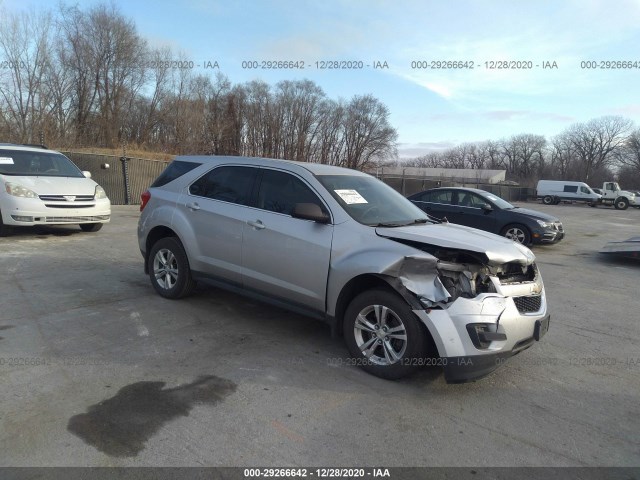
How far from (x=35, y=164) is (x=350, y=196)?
8.53m

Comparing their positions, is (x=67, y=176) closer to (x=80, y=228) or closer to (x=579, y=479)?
(x=80, y=228)

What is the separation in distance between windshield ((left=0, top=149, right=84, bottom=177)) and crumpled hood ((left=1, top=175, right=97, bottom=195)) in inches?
9.7

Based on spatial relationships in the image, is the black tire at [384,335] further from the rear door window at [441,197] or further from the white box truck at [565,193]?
the white box truck at [565,193]

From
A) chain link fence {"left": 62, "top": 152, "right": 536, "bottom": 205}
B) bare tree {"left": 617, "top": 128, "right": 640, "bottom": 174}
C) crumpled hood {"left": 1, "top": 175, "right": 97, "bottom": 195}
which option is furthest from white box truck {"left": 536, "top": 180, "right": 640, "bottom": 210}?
bare tree {"left": 617, "top": 128, "right": 640, "bottom": 174}

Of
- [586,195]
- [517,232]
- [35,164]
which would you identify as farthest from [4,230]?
[586,195]

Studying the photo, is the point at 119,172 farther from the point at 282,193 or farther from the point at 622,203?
the point at 622,203

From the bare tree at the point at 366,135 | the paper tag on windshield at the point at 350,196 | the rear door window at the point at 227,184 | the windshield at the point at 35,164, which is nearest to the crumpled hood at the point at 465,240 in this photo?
the paper tag on windshield at the point at 350,196

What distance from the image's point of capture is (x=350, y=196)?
4.41 meters

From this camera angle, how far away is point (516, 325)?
11.5ft

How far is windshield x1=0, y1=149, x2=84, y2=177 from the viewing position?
9.14 meters

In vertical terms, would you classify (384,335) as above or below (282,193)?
below

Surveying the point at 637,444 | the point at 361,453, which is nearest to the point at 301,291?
the point at 361,453

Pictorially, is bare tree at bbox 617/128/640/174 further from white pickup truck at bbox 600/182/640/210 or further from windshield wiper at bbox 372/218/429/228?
windshield wiper at bbox 372/218/429/228

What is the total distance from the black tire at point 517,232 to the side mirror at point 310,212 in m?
9.01
